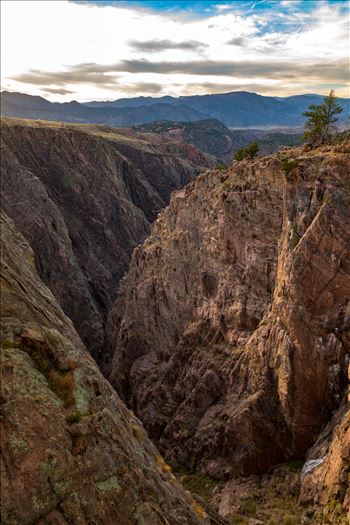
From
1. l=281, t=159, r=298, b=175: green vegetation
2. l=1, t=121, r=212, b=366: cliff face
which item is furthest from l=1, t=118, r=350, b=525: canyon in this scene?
l=1, t=121, r=212, b=366: cliff face

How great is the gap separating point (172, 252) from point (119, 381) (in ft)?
52.2

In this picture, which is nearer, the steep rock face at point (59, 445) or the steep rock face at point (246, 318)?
the steep rock face at point (59, 445)

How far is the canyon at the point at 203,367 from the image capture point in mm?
12797

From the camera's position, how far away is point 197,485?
33625 millimetres

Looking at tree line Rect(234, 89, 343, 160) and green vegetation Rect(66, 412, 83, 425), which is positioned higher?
tree line Rect(234, 89, 343, 160)

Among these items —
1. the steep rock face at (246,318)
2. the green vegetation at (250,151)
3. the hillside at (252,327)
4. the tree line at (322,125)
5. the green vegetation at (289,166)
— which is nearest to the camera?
the hillside at (252,327)

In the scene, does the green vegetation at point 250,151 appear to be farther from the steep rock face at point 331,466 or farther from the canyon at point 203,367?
the steep rock face at point 331,466

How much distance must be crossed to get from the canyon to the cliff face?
9.30 metres

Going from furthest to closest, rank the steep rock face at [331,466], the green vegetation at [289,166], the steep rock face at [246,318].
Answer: the green vegetation at [289,166] → the steep rock face at [246,318] → the steep rock face at [331,466]

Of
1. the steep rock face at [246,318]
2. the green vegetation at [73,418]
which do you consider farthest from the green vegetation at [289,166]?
the green vegetation at [73,418]

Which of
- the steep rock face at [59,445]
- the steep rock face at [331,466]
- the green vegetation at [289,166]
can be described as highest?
the green vegetation at [289,166]

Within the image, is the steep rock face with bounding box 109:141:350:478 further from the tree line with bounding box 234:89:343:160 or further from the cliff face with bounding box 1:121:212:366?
the cliff face with bounding box 1:121:212:366

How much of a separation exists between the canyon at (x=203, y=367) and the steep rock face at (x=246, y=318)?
13 centimetres

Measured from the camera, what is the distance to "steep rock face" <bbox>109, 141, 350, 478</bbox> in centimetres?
2825
